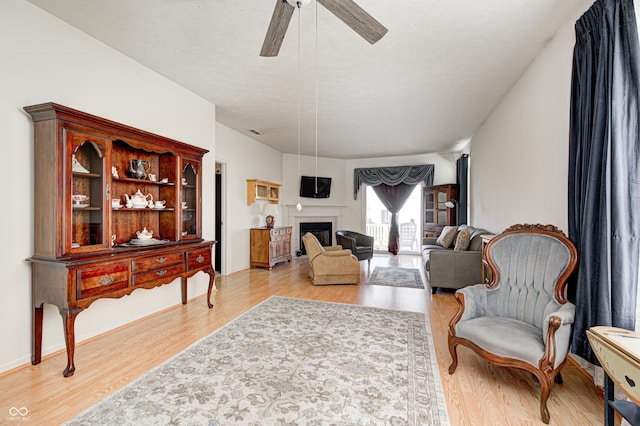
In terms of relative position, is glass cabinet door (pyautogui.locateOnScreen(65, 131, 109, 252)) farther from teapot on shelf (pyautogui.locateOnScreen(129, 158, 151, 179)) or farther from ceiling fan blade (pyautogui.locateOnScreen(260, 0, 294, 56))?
ceiling fan blade (pyautogui.locateOnScreen(260, 0, 294, 56))

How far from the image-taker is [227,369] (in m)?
2.11

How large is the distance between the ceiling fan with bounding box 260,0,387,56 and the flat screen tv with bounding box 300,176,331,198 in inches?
219

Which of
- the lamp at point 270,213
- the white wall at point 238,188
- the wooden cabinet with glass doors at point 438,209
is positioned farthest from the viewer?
the wooden cabinet with glass doors at point 438,209

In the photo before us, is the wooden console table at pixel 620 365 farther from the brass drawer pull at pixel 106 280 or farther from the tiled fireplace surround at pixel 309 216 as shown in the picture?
the tiled fireplace surround at pixel 309 216

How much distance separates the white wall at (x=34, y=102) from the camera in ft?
6.83

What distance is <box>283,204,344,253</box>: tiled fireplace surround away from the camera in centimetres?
748

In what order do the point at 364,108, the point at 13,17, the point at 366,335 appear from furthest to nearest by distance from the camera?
the point at 364,108, the point at 366,335, the point at 13,17

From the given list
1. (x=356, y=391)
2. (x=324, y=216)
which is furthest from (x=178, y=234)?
(x=324, y=216)

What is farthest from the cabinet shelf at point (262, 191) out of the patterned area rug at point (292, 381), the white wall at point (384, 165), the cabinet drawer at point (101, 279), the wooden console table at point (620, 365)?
the wooden console table at point (620, 365)

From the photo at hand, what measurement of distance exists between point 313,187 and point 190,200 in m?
4.36

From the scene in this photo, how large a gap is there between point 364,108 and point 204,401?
3912mm

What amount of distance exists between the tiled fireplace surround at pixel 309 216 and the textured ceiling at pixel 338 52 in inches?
127

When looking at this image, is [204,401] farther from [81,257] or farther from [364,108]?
[364,108]

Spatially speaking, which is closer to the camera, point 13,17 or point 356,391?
point 356,391
